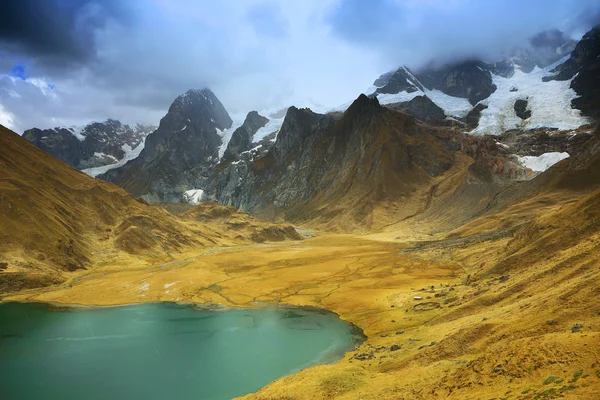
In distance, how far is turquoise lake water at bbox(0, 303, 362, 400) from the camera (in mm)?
35062

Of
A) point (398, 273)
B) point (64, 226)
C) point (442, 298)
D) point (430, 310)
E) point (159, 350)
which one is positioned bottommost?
point (159, 350)

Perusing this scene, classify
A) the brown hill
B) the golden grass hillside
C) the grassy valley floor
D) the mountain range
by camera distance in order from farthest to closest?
the brown hill, the mountain range, the golden grass hillside, the grassy valley floor

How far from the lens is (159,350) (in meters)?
45.1

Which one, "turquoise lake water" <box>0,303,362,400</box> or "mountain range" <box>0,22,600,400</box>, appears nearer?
"mountain range" <box>0,22,600,400</box>

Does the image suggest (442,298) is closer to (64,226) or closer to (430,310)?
(430,310)

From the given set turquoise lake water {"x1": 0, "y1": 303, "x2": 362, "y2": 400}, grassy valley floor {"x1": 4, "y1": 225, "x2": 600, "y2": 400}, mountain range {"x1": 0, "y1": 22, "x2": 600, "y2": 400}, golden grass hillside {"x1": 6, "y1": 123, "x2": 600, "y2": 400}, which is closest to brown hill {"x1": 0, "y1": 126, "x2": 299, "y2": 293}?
mountain range {"x1": 0, "y1": 22, "x2": 600, "y2": 400}

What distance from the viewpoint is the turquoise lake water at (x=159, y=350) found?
35062 mm

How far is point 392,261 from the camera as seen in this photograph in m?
87.9

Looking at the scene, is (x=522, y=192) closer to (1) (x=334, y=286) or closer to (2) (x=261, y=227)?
(1) (x=334, y=286)

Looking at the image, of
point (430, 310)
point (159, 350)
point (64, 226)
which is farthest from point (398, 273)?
point (64, 226)

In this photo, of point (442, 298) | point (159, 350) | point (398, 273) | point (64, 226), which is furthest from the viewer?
point (64, 226)

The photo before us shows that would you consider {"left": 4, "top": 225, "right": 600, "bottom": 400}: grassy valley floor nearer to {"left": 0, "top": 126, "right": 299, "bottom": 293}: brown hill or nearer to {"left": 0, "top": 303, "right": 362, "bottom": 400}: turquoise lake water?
{"left": 0, "top": 303, "right": 362, "bottom": 400}: turquoise lake water

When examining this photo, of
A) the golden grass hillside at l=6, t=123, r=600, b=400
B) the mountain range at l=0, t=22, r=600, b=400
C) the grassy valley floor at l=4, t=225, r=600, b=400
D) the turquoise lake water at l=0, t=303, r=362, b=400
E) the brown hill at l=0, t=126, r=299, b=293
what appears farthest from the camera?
the brown hill at l=0, t=126, r=299, b=293

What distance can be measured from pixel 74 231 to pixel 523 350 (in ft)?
381
